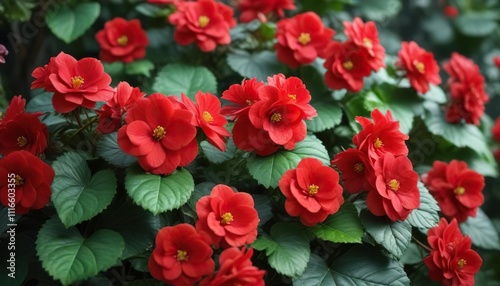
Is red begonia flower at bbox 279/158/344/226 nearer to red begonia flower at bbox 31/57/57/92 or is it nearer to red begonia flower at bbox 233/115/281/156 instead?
red begonia flower at bbox 233/115/281/156

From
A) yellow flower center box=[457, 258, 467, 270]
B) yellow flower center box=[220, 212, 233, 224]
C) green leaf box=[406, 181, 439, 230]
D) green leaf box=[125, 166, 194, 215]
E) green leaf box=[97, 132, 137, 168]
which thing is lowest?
yellow flower center box=[457, 258, 467, 270]

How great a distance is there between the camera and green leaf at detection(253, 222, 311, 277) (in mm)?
956

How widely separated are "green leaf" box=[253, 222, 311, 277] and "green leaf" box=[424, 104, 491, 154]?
0.67 meters

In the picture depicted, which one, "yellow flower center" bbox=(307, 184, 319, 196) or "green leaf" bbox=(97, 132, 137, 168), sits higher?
"yellow flower center" bbox=(307, 184, 319, 196)

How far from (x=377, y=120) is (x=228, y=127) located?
319 mm


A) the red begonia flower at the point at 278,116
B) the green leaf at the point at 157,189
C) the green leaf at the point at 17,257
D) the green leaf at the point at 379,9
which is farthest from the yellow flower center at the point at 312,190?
the green leaf at the point at 379,9

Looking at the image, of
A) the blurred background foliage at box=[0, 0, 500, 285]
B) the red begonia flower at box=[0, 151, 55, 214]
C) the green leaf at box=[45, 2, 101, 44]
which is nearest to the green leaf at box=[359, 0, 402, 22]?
the blurred background foliage at box=[0, 0, 500, 285]

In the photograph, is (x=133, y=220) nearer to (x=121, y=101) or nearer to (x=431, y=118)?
(x=121, y=101)

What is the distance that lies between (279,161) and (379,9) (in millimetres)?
1273

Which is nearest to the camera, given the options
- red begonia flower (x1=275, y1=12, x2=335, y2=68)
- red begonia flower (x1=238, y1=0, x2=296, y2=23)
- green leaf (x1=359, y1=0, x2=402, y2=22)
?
red begonia flower (x1=275, y1=12, x2=335, y2=68)

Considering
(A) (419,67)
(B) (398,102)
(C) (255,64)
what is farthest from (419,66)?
(C) (255,64)

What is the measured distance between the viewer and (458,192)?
1.30m

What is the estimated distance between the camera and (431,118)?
156cm

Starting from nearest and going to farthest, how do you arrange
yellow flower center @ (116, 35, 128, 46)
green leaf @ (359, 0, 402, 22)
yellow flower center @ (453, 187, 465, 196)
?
yellow flower center @ (453, 187, 465, 196) → yellow flower center @ (116, 35, 128, 46) → green leaf @ (359, 0, 402, 22)
